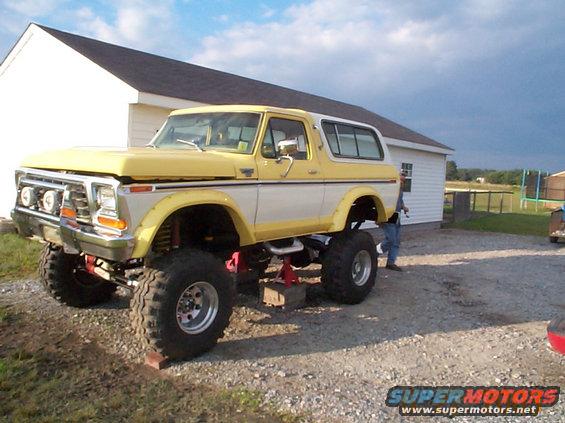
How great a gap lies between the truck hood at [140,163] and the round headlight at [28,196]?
244 millimetres

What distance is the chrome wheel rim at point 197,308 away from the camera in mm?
4516

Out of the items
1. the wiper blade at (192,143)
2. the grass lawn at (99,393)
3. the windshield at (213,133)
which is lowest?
the grass lawn at (99,393)

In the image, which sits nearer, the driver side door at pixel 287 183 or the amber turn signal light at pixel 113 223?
the amber turn signal light at pixel 113 223

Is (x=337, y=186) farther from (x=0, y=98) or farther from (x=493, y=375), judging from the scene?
(x=0, y=98)

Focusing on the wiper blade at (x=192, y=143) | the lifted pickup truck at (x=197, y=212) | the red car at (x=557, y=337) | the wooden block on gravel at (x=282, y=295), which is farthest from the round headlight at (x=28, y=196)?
the red car at (x=557, y=337)

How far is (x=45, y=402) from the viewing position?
143 inches

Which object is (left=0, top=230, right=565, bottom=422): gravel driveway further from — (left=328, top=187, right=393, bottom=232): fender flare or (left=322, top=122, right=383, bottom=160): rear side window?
(left=322, top=122, right=383, bottom=160): rear side window

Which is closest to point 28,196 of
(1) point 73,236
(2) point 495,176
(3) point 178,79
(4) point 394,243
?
(1) point 73,236

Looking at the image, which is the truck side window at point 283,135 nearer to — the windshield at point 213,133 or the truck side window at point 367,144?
the windshield at point 213,133

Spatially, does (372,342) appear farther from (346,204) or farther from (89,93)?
(89,93)

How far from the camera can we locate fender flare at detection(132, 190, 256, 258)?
4.03 meters

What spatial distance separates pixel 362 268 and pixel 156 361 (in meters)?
3.50

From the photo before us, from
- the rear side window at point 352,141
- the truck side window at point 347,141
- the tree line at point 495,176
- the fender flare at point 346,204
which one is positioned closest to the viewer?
the fender flare at point 346,204

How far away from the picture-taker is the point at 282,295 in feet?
19.8
